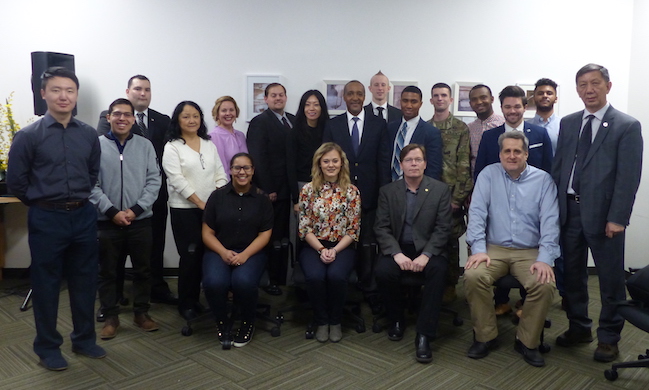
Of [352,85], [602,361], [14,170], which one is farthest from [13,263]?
[602,361]

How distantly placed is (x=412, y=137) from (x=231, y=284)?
1.64 meters

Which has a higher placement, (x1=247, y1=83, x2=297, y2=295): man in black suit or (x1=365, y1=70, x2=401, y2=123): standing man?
(x1=365, y1=70, x2=401, y2=123): standing man

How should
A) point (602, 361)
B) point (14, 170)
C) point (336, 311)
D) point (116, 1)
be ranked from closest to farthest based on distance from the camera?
1. point (14, 170)
2. point (602, 361)
3. point (336, 311)
4. point (116, 1)

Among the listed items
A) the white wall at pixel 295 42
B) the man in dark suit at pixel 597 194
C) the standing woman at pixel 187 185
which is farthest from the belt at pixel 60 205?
the man in dark suit at pixel 597 194

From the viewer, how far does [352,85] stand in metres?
3.62

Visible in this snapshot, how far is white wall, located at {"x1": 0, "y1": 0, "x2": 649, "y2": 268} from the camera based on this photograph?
4.28 m

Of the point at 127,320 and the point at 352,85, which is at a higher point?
the point at 352,85

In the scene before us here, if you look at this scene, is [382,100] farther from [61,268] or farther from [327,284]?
[61,268]

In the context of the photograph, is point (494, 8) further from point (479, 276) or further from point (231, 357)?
point (231, 357)

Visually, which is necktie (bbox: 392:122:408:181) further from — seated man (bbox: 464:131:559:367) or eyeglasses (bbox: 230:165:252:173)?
eyeglasses (bbox: 230:165:252:173)

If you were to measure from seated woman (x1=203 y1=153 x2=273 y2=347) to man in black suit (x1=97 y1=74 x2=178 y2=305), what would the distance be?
2.36ft

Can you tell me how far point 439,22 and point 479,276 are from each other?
2665mm

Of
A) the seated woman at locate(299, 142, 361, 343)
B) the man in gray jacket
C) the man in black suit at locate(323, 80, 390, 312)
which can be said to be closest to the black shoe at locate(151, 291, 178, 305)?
the man in gray jacket

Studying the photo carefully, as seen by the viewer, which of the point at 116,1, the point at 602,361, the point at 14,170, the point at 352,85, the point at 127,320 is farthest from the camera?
the point at 116,1
